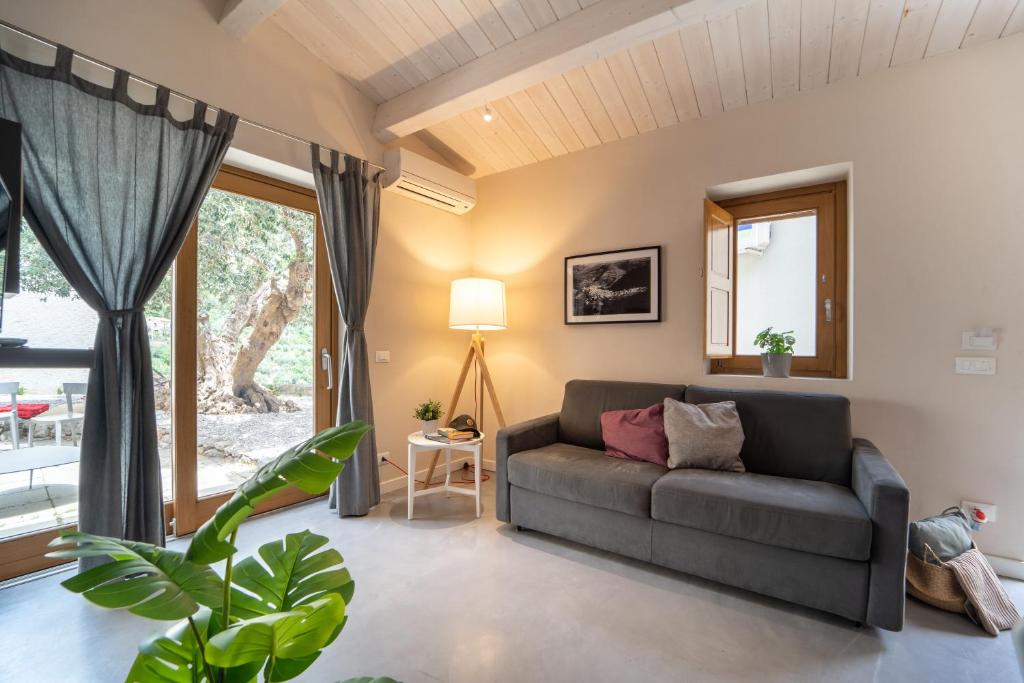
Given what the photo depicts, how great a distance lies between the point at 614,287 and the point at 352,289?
6.15ft

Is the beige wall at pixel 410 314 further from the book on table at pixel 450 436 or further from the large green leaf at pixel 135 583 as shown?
the large green leaf at pixel 135 583

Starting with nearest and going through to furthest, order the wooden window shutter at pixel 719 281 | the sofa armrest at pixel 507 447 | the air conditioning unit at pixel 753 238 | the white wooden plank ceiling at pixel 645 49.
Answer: the white wooden plank ceiling at pixel 645 49 → the sofa armrest at pixel 507 447 → the wooden window shutter at pixel 719 281 → the air conditioning unit at pixel 753 238

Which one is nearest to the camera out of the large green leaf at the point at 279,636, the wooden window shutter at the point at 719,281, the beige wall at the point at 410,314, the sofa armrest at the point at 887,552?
the large green leaf at the point at 279,636

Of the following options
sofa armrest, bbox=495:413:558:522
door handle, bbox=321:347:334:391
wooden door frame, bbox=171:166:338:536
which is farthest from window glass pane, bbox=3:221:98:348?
sofa armrest, bbox=495:413:558:522

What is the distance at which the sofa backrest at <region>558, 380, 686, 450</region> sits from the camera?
3125 mm

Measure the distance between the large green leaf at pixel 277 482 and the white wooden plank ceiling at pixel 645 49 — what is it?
2.52 meters

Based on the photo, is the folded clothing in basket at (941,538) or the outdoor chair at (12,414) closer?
the folded clothing in basket at (941,538)

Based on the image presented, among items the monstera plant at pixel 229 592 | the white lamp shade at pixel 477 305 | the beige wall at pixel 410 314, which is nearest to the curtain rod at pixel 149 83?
the beige wall at pixel 410 314

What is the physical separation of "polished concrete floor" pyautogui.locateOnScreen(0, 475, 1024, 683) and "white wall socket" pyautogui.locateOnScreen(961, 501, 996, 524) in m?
0.33

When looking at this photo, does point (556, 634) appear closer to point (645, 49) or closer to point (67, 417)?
point (67, 417)

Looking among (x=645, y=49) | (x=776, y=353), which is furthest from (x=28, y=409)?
(x=776, y=353)

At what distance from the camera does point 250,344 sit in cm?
303

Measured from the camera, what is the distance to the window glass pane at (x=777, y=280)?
122 inches

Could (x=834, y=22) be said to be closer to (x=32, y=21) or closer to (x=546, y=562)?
(x=546, y=562)
